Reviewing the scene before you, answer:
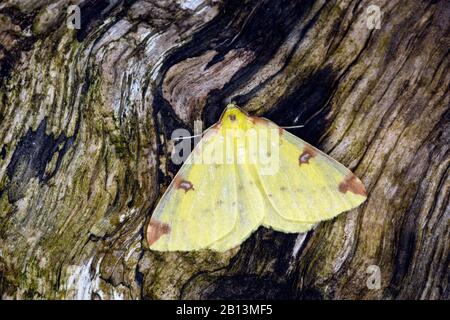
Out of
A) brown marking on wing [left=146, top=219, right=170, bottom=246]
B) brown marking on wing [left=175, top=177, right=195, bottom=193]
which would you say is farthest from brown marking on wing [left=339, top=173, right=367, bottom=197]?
brown marking on wing [left=146, top=219, right=170, bottom=246]

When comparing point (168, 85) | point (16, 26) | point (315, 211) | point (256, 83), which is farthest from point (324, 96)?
point (16, 26)

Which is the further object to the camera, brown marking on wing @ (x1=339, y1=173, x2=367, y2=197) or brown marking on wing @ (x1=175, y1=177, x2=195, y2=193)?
brown marking on wing @ (x1=175, y1=177, x2=195, y2=193)

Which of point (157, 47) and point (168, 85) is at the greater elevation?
point (157, 47)

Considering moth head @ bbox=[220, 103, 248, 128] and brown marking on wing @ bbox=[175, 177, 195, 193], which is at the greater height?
moth head @ bbox=[220, 103, 248, 128]

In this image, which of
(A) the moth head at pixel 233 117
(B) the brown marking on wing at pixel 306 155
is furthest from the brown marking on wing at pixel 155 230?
(B) the brown marking on wing at pixel 306 155

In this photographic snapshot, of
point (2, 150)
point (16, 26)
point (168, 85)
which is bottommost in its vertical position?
point (2, 150)

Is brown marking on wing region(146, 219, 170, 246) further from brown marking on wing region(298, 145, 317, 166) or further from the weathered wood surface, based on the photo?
brown marking on wing region(298, 145, 317, 166)
